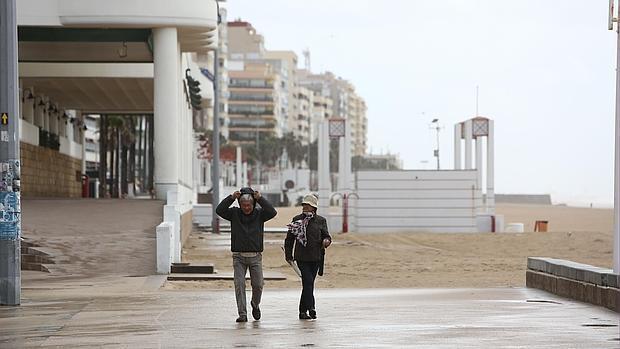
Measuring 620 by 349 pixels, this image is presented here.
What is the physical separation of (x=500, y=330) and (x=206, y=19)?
26.0 metres

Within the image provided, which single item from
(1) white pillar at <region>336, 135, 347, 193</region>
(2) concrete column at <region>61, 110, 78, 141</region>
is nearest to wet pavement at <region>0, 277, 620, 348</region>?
(1) white pillar at <region>336, 135, 347, 193</region>

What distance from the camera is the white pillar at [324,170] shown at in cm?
5491

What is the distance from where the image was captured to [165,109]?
38.8 m

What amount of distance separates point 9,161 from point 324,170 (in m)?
38.7

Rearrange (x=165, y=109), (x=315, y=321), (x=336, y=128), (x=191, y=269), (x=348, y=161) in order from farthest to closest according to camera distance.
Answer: (x=348, y=161), (x=336, y=128), (x=165, y=109), (x=191, y=269), (x=315, y=321)

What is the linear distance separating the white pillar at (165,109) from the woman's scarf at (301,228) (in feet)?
74.9

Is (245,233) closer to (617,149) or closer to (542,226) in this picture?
(617,149)

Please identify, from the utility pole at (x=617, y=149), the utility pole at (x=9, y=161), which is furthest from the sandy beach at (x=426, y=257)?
the utility pole at (x=617, y=149)

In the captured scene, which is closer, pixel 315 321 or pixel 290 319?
pixel 315 321

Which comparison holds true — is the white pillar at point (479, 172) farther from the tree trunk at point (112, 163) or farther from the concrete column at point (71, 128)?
the tree trunk at point (112, 163)

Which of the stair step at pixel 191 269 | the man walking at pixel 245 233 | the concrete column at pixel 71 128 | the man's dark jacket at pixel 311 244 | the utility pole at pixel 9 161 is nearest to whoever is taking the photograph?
the man walking at pixel 245 233

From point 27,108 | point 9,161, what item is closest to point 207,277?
point 9,161

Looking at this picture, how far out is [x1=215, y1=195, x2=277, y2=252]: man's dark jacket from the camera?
1528 centimetres

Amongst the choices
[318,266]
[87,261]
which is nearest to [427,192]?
[87,261]
